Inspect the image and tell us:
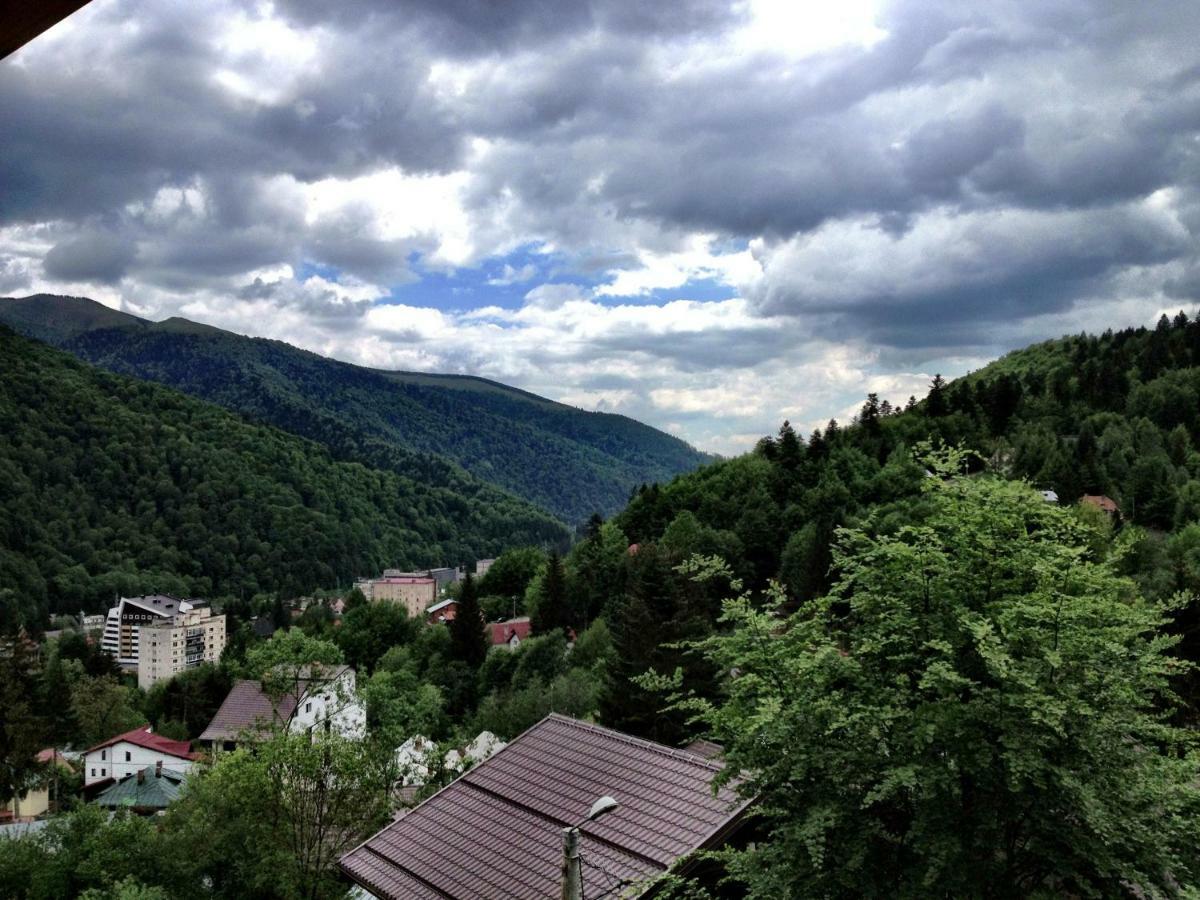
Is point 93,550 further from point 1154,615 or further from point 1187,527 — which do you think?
point 1154,615

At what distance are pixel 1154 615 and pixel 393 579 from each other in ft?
489

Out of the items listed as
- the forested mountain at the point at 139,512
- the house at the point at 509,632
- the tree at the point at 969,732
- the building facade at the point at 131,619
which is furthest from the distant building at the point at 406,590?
the tree at the point at 969,732

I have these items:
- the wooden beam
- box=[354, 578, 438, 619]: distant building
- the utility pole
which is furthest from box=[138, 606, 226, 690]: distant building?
the wooden beam

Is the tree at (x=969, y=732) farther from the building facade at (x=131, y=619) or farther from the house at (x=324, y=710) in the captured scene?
the building facade at (x=131, y=619)

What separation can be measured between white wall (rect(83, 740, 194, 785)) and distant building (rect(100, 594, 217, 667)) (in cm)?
7846

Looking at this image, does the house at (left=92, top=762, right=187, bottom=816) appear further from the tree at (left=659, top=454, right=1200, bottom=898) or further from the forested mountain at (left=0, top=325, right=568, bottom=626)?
the forested mountain at (left=0, top=325, right=568, bottom=626)

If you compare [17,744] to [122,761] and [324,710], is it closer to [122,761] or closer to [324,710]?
[122,761]

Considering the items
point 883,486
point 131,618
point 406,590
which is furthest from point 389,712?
point 406,590

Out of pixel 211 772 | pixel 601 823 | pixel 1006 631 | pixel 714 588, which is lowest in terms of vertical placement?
pixel 714 588

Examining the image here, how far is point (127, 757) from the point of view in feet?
168

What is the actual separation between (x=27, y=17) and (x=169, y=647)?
129953 millimetres

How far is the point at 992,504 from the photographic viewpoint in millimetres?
11680

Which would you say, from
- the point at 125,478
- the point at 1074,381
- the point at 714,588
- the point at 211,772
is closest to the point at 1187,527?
the point at 714,588

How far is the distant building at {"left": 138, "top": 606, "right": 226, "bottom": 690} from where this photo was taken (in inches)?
4545
